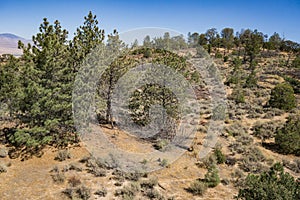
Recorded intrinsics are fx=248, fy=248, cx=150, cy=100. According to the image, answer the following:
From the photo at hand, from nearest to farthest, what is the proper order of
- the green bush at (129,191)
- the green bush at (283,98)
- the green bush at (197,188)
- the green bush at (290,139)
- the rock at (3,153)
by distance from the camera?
the green bush at (129,191), the green bush at (197,188), the rock at (3,153), the green bush at (290,139), the green bush at (283,98)

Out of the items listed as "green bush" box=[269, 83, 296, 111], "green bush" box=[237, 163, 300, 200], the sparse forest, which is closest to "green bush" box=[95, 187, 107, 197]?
the sparse forest

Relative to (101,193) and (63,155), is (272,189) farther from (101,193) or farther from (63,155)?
(63,155)

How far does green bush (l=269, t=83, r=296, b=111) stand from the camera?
2731 centimetres

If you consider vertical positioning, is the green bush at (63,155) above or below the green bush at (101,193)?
above

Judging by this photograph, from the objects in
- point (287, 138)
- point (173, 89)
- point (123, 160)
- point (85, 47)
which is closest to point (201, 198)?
point (123, 160)

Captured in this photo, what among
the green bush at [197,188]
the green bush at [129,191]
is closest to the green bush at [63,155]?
the green bush at [129,191]

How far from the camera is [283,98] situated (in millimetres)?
27438

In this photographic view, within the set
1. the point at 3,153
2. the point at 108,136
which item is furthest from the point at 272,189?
the point at 3,153

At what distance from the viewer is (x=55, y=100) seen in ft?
49.0

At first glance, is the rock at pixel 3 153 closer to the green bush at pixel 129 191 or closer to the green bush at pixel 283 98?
the green bush at pixel 129 191

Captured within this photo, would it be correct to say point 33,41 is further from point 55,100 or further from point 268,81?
point 268,81

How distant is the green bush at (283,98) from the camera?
89.6ft

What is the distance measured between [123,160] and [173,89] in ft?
18.8

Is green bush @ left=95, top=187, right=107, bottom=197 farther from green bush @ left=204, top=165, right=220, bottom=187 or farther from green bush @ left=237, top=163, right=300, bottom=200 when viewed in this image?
green bush @ left=237, top=163, right=300, bottom=200
